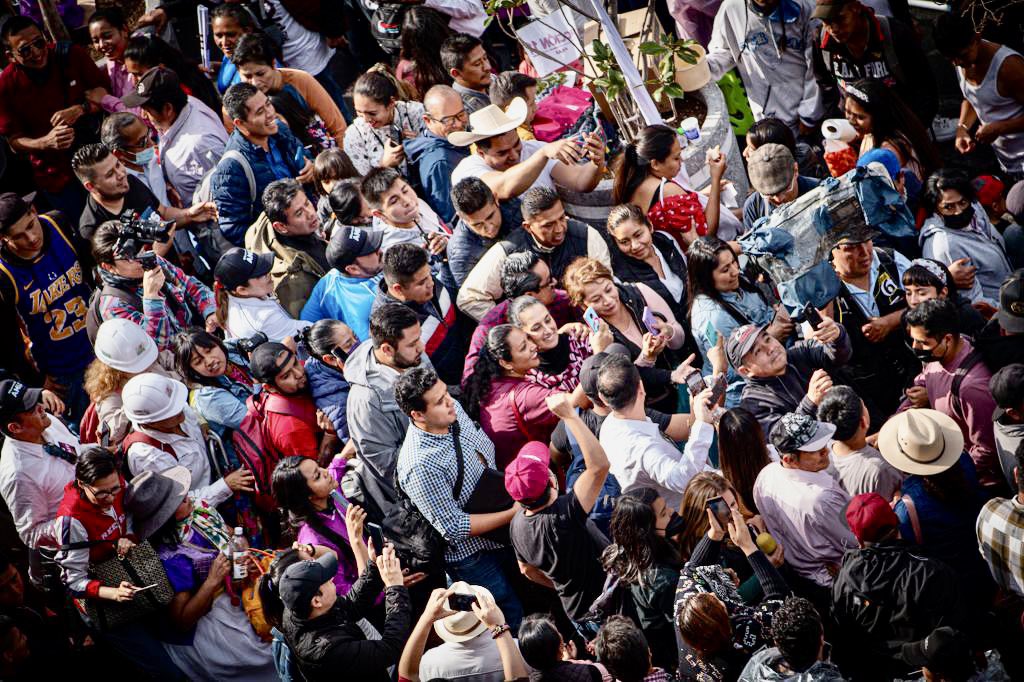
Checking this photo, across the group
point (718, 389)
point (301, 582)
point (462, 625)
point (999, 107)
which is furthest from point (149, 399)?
point (999, 107)

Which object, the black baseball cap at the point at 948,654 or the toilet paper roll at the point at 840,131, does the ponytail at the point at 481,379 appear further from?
the toilet paper roll at the point at 840,131

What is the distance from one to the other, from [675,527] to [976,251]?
256cm

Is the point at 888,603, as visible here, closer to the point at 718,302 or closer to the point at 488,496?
the point at 488,496

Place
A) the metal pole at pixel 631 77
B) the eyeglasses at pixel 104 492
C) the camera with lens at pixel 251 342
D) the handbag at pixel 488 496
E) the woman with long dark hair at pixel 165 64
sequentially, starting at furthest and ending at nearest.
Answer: the woman with long dark hair at pixel 165 64, the metal pole at pixel 631 77, the camera with lens at pixel 251 342, the eyeglasses at pixel 104 492, the handbag at pixel 488 496

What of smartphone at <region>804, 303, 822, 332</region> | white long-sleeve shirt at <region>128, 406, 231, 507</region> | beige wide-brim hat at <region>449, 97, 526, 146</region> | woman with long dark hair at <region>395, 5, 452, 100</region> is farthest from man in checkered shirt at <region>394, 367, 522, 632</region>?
woman with long dark hair at <region>395, 5, 452, 100</region>

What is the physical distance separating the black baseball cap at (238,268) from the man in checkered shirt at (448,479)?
1493mm

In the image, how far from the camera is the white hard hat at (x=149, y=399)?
20.1 ft

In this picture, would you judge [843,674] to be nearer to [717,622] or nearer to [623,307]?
[717,622]

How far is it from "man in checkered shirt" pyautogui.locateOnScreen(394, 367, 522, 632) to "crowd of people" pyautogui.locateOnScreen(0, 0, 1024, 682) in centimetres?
2

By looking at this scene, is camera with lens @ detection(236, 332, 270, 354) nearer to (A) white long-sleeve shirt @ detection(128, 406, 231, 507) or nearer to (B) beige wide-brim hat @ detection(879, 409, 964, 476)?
(A) white long-sleeve shirt @ detection(128, 406, 231, 507)

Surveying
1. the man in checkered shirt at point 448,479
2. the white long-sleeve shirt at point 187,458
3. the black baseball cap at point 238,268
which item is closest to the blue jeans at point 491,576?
the man in checkered shirt at point 448,479

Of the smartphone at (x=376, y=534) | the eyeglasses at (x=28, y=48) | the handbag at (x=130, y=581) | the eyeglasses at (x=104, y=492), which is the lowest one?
the smartphone at (x=376, y=534)

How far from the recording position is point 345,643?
199 inches

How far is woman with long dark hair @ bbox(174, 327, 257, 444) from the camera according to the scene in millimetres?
6512
